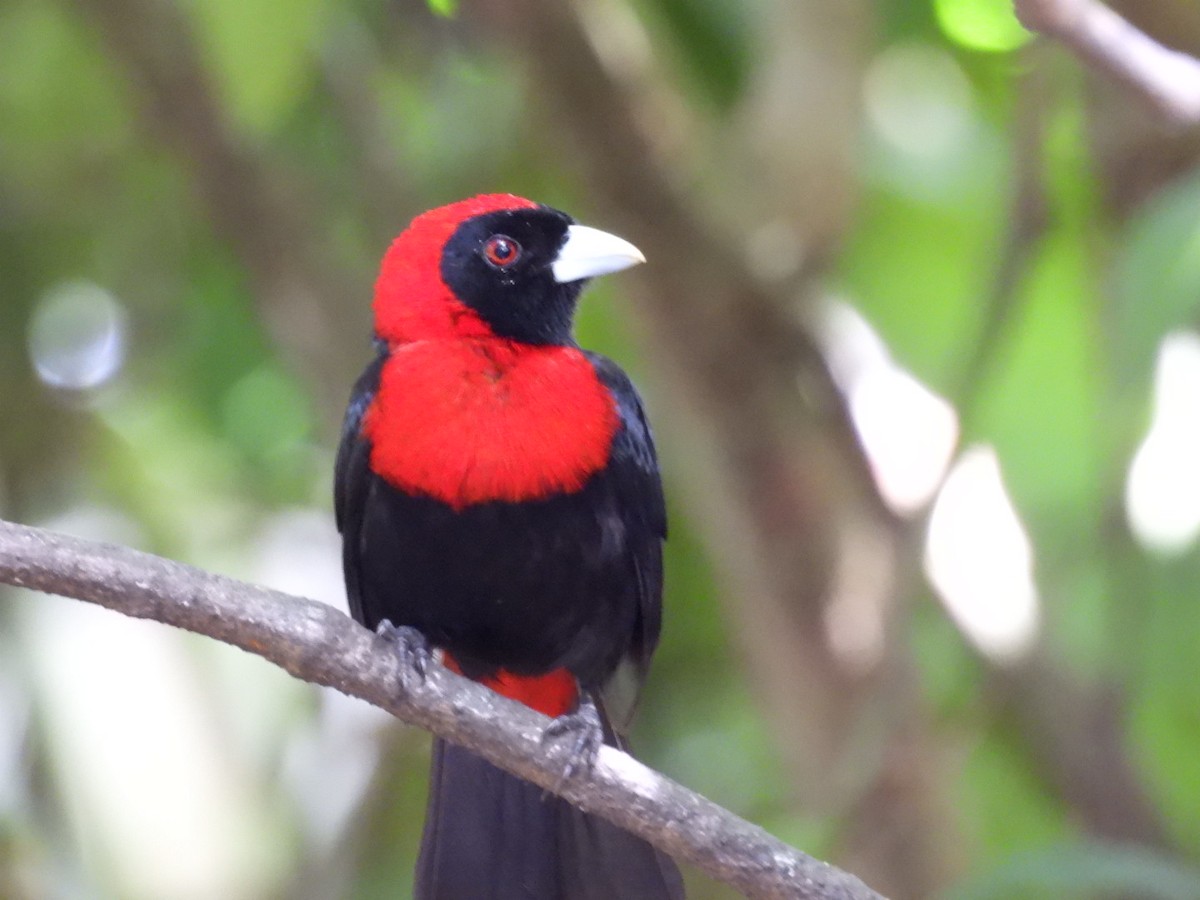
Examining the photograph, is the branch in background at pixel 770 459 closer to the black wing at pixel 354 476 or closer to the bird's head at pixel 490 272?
the bird's head at pixel 490 272

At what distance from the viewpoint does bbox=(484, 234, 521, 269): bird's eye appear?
3578mm

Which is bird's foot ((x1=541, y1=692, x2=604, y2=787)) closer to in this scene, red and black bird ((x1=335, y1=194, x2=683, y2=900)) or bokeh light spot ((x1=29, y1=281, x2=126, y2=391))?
red and black bird ((x1=335, y1=194, x2=683, y2=900))

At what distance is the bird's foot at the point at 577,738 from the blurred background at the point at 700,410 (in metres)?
0.50

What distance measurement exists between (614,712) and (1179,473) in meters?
1.22

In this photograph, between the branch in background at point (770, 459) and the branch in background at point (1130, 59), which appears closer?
the branch in background at point (1130, 59)

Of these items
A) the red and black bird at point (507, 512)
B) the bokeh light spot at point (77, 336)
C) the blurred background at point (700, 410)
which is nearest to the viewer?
the red and black bird at point (507, 512)

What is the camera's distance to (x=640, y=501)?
130 inches

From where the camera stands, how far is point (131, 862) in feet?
12.0

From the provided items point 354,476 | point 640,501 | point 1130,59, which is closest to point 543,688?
point 640,501

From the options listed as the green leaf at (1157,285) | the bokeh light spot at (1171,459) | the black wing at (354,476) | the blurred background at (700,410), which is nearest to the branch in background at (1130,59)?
the green leaf at (1157,285)

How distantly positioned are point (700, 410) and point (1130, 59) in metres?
1.55

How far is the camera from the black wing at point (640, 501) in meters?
3.29

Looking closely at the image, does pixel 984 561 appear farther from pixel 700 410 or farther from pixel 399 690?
pixel 399 690

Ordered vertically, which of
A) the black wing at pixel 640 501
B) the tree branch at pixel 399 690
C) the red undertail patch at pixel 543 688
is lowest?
the tree branch at pixel 399 690
